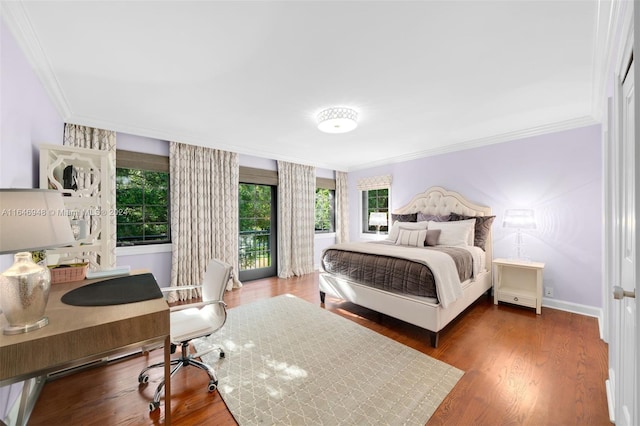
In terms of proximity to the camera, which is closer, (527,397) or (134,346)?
(134,346)

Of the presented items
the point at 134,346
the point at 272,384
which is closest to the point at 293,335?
the point at 272,384

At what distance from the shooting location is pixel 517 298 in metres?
3.35

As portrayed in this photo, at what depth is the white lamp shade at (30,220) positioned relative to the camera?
1.00m

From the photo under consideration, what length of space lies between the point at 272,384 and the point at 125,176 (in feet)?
10.9

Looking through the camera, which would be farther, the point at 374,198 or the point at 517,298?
the point at 374,198

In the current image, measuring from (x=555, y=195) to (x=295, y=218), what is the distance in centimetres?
404

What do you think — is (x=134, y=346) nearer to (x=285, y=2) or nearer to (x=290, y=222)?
(x=285, y=2)

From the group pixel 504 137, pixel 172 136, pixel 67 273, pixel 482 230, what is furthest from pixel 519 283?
pixel 172 136

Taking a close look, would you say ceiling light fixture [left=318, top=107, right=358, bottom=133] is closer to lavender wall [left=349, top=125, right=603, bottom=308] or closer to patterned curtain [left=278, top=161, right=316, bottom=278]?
patterned curtain [left=278, top=161, right=316, bottom=278]

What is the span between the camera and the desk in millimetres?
959

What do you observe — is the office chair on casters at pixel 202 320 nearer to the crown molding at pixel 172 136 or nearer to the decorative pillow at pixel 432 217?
the crown molding at pixel 172 136

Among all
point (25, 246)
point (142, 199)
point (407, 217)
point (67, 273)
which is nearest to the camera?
point (25, 246)

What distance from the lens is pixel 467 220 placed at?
3930mm

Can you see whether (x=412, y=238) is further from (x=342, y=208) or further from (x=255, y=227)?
(x=255, y=227)
